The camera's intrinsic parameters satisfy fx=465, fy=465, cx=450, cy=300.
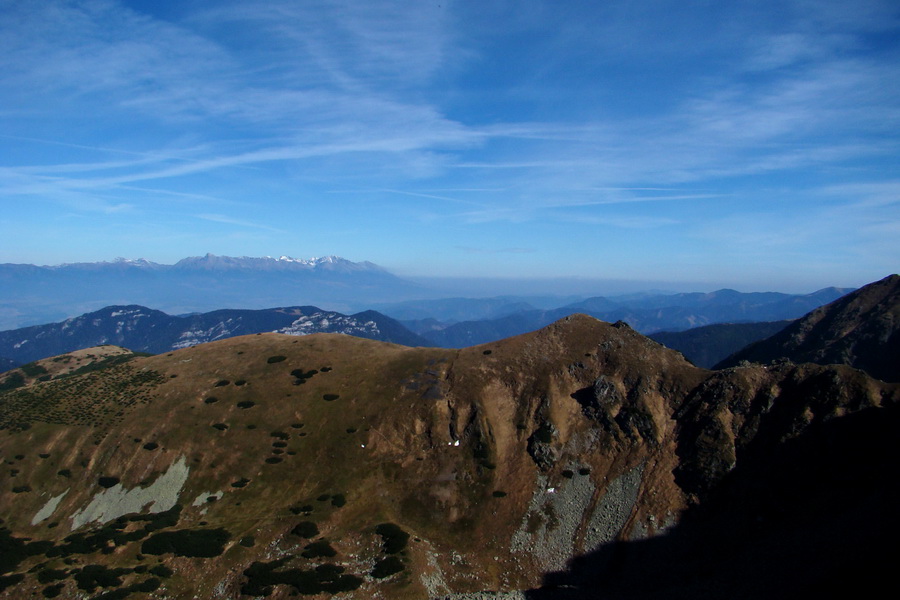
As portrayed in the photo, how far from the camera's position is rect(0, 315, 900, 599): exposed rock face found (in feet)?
178

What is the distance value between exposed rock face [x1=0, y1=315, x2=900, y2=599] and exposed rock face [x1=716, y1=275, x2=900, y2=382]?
310 feet

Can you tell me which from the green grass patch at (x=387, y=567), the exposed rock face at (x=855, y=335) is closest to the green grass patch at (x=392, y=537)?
the green grass patch at (x=387, y=567)

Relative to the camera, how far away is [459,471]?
74.6 meters

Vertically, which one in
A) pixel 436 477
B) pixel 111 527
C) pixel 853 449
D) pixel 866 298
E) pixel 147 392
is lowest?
pixel 111 527

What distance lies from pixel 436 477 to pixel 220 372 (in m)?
55.9

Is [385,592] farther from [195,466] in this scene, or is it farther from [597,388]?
[597,388]

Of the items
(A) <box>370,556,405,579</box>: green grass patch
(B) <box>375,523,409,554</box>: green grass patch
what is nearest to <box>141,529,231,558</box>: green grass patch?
(B) <box>375,523,409,554</box>: green grass patch

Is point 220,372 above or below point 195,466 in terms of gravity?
above

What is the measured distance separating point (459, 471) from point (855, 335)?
155585 millimetres

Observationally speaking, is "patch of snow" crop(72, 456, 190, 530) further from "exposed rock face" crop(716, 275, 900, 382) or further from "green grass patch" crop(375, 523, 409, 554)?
"exposed rock face" crop(716, 275, 900, 382)

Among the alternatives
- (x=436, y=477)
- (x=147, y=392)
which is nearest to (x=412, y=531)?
(x=436, y=477)

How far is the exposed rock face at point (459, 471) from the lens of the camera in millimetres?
54188

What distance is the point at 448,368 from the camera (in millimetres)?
93125

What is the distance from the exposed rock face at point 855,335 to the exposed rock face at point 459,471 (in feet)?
310
